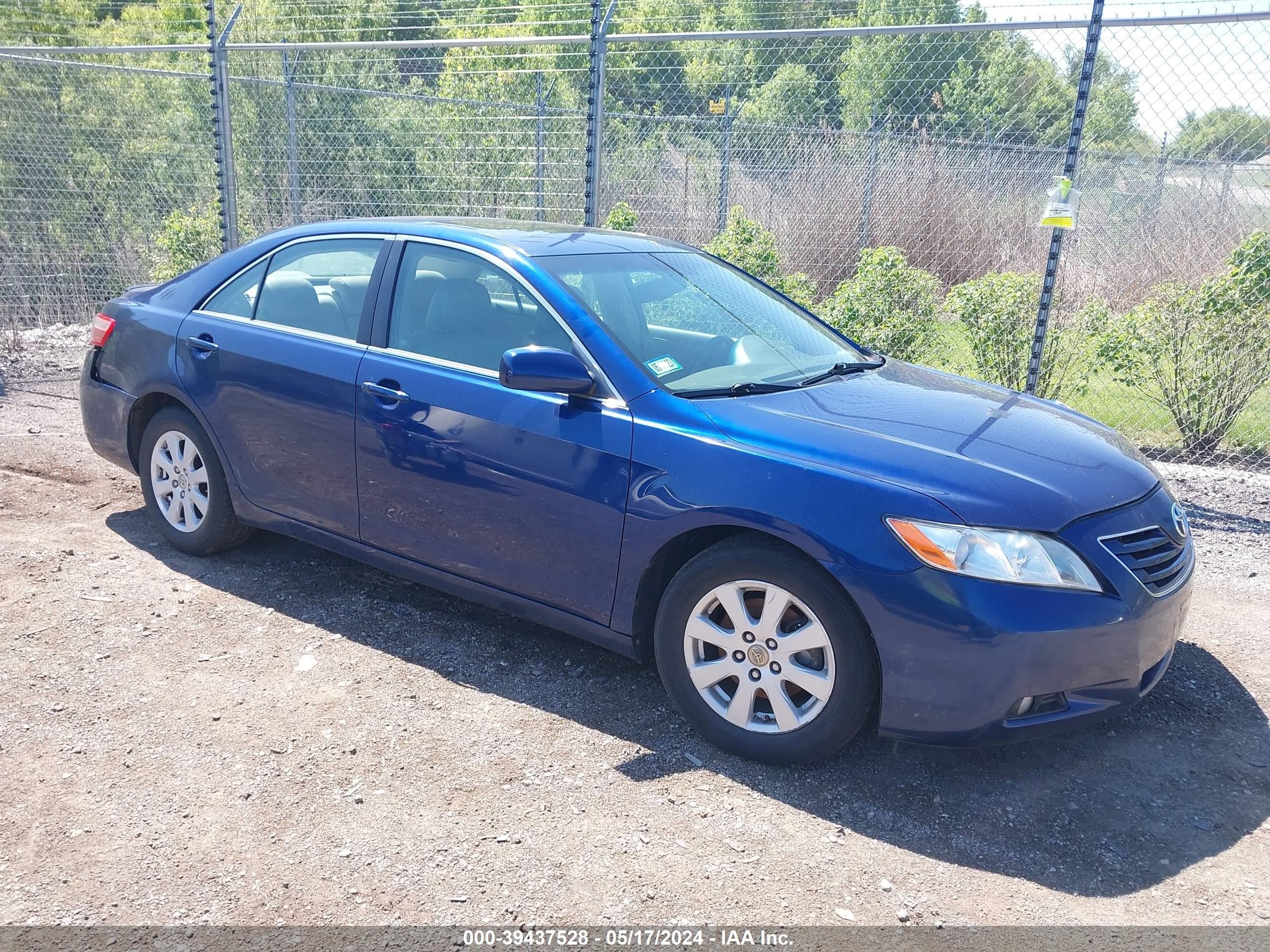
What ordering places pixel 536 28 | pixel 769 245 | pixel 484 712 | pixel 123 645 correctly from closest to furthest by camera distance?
pixel 484 712
pixel 123 645
pixel 769 245
pixel 536 28

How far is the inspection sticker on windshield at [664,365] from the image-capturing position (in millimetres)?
3639

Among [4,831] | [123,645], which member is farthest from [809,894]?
[123,645]

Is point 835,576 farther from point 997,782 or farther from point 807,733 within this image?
point 997,782

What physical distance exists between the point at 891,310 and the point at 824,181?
485 centimetres

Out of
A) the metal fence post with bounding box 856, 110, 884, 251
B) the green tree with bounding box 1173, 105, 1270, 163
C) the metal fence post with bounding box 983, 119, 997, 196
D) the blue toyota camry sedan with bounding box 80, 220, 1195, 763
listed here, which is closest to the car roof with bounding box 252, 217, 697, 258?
the blue toyota camry sedan with bounding box 80, 220, 1195, 763

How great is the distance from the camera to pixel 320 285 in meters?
4.48

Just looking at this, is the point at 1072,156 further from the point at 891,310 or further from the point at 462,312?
the point at 462,312

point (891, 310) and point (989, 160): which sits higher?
point (989, 160)

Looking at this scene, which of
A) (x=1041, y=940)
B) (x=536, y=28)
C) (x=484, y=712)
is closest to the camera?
(x=1041, y=940)

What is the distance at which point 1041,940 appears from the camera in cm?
259

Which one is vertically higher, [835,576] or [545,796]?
[835,576]

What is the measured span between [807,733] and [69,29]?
82.5 ft

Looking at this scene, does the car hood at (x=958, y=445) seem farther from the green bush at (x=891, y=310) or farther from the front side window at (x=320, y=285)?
the green bush at (x=891, y=310)

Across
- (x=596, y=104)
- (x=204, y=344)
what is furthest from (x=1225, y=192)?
(x=204, y=344)
